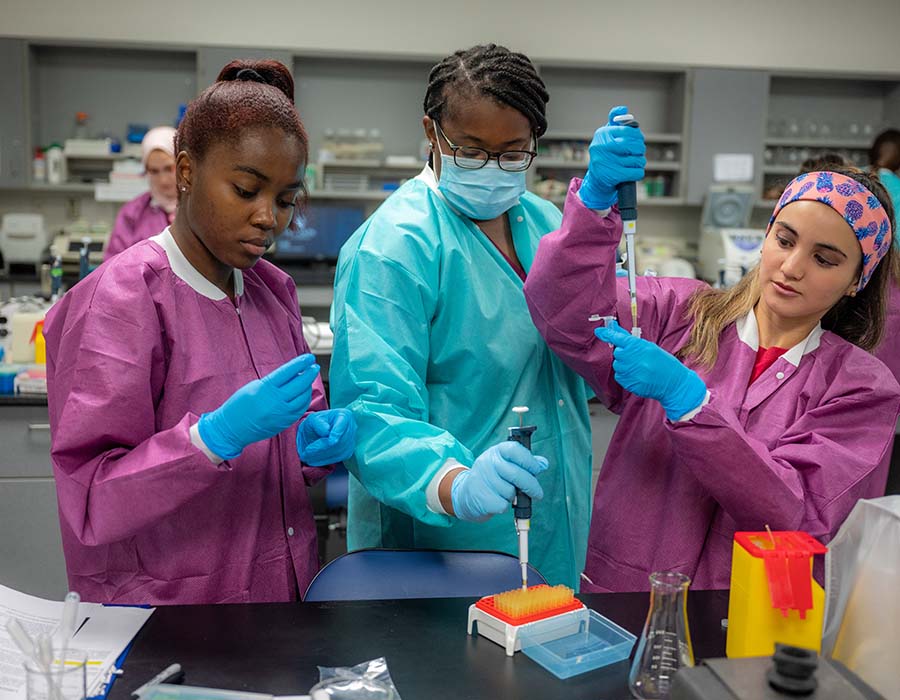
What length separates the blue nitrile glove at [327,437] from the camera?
136cm

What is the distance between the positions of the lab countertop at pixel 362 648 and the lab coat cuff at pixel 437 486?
5.6 inches

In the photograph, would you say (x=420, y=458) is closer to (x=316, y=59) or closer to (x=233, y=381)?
(x=233, y=381)

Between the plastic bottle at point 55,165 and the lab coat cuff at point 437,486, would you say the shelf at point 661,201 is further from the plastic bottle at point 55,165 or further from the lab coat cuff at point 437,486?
the lab coat cuff at point 437,486

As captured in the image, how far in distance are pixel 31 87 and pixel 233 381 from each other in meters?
4.90

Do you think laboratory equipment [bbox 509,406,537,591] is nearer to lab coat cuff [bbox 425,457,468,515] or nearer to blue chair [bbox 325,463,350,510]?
lab coat cuff [bbox 425,457,468,515]

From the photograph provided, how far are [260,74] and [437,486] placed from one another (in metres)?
0.74

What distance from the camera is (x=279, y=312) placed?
1522mm

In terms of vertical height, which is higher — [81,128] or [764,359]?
[81,128]

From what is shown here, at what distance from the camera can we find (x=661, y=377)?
1.30m

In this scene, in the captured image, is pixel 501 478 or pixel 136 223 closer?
pixel 501 478

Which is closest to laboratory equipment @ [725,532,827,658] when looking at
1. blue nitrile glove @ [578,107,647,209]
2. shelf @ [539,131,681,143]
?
blue nitrile glove @ [578,107,647,209]

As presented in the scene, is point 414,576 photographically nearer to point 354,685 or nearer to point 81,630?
point 354,685

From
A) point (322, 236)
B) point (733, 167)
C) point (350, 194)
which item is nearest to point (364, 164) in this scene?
point (350, 194)

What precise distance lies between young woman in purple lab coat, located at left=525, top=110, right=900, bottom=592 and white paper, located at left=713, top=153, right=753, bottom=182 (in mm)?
4504
